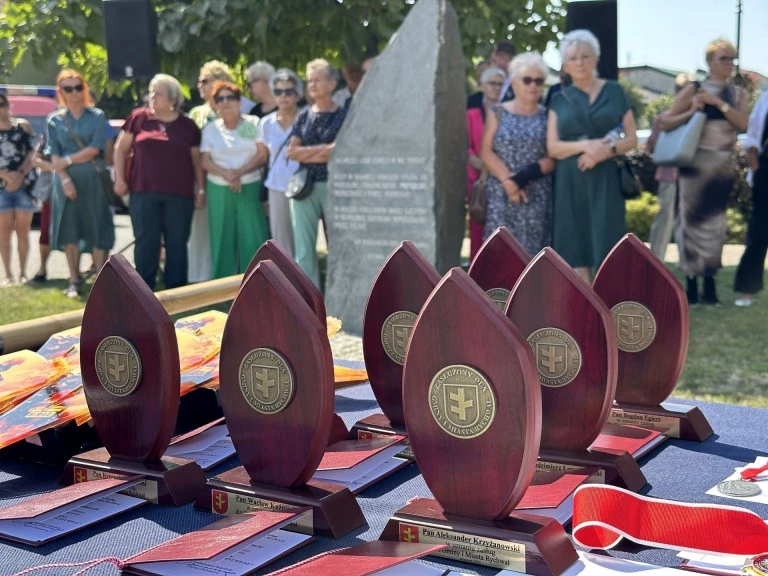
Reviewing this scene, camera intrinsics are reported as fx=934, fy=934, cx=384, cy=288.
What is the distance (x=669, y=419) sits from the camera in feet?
5.34

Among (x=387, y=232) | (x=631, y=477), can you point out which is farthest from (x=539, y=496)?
(x=387, y=232)

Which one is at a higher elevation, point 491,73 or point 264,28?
point 264,28

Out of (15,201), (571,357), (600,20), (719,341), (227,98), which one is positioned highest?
(600,20)

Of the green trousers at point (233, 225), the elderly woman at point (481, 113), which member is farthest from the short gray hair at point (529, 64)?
the green trousers at point (233, 225)

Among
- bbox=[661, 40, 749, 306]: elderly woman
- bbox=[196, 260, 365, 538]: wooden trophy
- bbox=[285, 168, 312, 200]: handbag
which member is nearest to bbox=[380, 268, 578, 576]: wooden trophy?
bbox=[196, 260, 365, 538]: wooden trophy

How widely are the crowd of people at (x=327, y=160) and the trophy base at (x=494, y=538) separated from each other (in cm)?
351

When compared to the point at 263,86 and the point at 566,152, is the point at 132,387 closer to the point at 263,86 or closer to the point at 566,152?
the point at 566,152

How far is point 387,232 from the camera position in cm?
518

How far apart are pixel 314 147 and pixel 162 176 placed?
0.98m

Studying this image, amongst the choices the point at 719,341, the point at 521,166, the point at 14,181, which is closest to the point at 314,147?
the point at 521,166

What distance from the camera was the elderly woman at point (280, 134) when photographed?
5500 mm

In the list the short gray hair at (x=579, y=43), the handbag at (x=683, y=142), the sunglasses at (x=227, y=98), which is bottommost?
the handbag at (x=683, y=142)

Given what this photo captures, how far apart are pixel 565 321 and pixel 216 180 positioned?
4632 mm

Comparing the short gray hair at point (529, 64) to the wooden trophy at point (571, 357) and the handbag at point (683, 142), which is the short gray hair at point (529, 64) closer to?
the handbag at point (683, 142)
